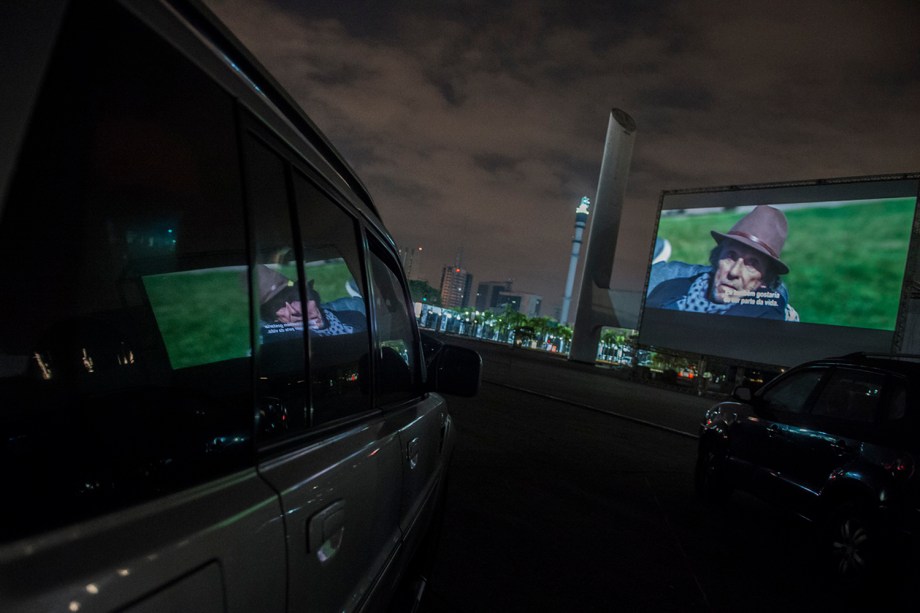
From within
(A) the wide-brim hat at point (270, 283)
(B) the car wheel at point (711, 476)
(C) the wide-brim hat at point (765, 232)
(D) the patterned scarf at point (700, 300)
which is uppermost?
(C) the wide-brim hat at point (765, 232)

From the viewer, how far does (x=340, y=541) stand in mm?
1361

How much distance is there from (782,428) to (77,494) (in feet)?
18.9

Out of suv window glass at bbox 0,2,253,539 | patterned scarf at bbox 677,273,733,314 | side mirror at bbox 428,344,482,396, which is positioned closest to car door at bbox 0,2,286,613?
suv window glass at bbox 0,2,253,539

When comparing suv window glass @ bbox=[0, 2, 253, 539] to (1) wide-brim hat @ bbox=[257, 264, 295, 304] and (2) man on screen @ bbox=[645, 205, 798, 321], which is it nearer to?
(1) wide-brim hat @ bbox=[257, 264, 295, 304]

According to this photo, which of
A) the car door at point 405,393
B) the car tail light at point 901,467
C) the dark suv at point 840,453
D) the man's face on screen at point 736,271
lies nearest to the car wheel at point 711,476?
the dark suv at point 840,453

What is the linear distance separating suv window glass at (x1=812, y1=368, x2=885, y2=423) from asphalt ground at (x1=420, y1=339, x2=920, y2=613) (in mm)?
969

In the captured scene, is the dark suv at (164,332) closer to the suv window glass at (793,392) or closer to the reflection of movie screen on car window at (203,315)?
the reflection of movie screen on car window at (203,315)

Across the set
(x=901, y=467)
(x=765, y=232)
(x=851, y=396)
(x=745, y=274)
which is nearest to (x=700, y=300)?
(x=745, y=274)

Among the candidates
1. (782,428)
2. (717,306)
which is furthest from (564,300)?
(782,428)

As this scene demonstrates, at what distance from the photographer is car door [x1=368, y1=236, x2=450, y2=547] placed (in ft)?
7.08

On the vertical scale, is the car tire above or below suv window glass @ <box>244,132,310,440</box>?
below

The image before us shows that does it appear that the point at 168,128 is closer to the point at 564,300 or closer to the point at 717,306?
the point at 717,306

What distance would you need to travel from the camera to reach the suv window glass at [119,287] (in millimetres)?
705

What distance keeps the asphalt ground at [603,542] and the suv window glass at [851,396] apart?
0.97 m
